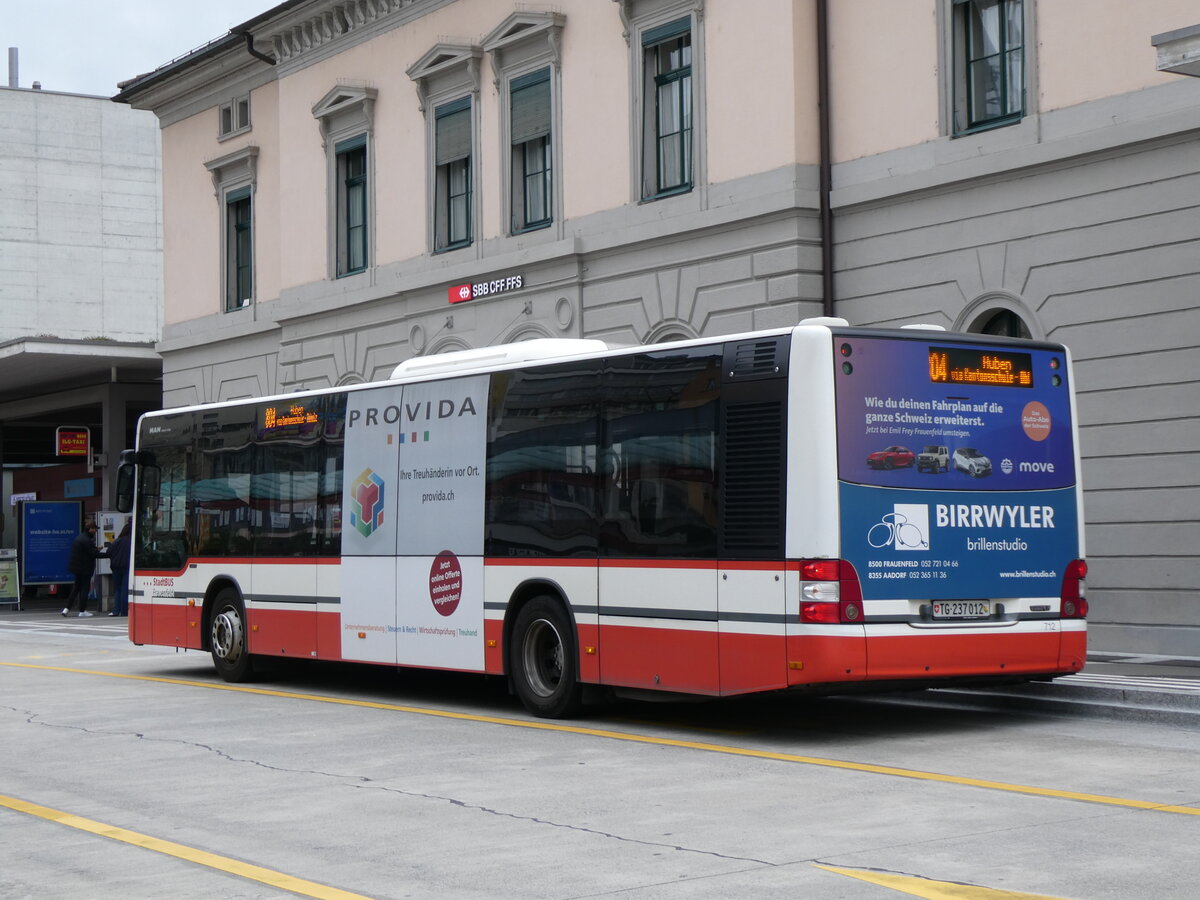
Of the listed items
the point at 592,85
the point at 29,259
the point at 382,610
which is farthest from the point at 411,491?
the point at 29,259

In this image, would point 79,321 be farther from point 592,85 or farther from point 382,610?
point 382,610

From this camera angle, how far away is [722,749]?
11.6 metres

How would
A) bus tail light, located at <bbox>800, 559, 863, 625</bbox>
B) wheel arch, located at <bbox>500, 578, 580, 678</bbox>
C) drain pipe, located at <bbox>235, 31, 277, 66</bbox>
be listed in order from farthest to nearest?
drain pipe, located at <bbox>235, 31, 277, 66</bbox>
wheel arch, located at <bbox>500, 578, 580, 678</bbox>
bus tail light, located at <bbox>800, 559, 863, 625</bbox>

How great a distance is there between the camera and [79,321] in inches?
2127

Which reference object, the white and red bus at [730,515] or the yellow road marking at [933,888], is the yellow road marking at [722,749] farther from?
the yellow road marking at [933,888]

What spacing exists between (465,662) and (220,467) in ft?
16.0

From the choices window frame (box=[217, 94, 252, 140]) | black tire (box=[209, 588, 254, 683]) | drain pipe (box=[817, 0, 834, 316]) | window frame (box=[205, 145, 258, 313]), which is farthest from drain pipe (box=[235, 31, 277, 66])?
black tire (box=[209, 588, 254, 683])

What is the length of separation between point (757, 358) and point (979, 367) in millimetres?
1651

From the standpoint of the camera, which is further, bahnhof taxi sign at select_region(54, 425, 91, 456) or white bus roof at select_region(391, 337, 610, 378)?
bahnhof taxi sign at select_region(54, 425, 91, 456)

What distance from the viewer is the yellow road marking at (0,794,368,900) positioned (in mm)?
7004

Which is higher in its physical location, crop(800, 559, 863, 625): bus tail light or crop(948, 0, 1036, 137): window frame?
crop(948, 0, 1036, 137): window frame

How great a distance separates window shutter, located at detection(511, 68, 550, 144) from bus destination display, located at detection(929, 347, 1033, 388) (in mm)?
13845

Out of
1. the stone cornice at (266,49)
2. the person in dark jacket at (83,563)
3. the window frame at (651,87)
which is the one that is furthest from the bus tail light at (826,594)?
the person in dark jacket at (83,563)

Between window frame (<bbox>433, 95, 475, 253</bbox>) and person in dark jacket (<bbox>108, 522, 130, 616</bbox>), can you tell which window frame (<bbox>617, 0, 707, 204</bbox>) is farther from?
person in dark jacket (<bbox>108, 522, 130, 616</bbox>)
